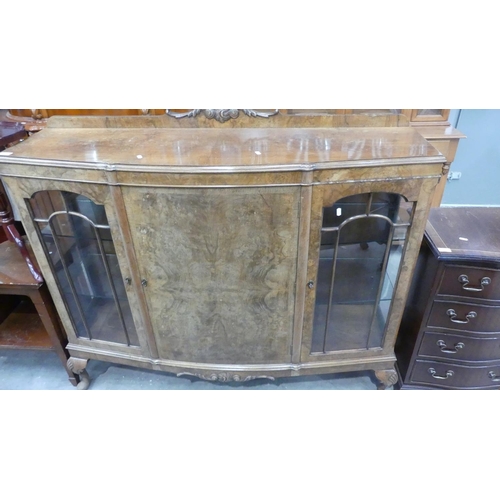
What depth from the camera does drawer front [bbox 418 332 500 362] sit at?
1298mm

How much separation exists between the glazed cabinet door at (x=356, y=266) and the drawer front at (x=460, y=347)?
145 millimetres

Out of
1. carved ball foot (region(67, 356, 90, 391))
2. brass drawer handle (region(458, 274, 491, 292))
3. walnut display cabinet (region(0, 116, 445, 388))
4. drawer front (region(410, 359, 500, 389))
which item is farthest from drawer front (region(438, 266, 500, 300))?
carved ball foot (region(67, 356, 90, 391))

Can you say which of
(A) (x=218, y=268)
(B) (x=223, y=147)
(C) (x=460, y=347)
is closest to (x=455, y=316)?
(C) (x=460, y=347)

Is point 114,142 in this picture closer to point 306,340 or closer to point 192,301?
point 192,301

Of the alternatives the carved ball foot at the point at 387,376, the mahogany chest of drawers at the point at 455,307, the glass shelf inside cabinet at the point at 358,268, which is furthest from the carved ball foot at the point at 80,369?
the mahogany chest of drawers at the point at 455,307

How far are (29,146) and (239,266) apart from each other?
745 mm

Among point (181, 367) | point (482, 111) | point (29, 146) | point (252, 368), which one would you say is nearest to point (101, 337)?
point (181, 367)

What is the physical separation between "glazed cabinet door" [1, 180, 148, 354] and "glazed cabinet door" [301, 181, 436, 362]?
0.61 metres

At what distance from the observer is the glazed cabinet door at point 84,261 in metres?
1.11

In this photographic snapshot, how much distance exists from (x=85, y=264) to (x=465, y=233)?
1314mm

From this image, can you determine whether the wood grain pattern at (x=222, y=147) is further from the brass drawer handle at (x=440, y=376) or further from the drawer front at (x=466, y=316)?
the brass drawer handle at (x=440, y=376)

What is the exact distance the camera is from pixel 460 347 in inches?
52.0

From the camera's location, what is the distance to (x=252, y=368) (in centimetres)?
135

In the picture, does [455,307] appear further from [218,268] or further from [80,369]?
[80,369]
